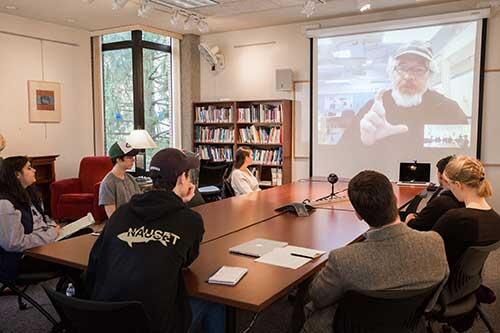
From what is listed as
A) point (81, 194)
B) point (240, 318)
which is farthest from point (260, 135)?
point (240, 318)

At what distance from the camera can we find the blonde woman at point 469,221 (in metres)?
2.28

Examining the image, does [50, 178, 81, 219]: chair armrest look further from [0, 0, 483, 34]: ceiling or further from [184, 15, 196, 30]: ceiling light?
[184, 15, 196, 30]: ceiling light

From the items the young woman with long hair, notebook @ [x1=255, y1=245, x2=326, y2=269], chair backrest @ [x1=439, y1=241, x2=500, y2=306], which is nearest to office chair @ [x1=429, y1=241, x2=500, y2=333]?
chair backrest @ [x1=439, y1=241, x2=500, y2=306]

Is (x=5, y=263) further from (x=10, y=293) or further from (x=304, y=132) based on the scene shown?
(x=304, y=132)

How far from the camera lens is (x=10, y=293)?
361 cm

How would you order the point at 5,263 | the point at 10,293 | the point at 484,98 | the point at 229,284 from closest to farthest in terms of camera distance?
the point at 229,284, the point at 5,263, the point at 10,293, the point at 484,98

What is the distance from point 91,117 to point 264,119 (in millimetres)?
2747

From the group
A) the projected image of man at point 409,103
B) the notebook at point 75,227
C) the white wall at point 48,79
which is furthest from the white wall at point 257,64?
the notebook at point 75,227

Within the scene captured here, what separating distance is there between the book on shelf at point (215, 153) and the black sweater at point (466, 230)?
16.5ft

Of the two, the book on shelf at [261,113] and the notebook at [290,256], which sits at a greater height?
the book on shelf at [261,113]

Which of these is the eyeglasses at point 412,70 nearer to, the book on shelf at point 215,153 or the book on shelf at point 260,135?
the book on shelf at point 260,135

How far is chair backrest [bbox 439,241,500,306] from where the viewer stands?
2.21 m

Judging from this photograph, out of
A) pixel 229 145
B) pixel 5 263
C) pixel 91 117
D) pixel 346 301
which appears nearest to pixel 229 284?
pixel 346 301

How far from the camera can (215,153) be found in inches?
290
